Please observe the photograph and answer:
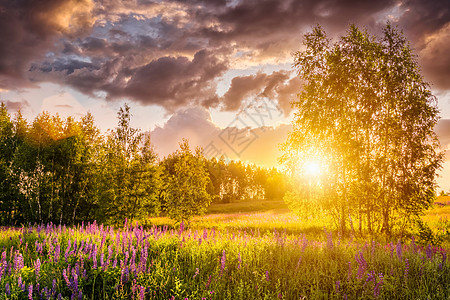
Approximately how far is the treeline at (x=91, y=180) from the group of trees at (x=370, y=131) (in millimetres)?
4553

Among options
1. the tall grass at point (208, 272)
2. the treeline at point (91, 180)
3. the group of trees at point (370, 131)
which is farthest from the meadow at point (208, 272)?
the treeline at point (91, 180)

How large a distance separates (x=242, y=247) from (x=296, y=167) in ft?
33.5

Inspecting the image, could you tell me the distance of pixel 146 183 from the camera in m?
17.3

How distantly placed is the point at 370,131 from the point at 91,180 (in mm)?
17895

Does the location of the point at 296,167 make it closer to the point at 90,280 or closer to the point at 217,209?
the point at 90,280

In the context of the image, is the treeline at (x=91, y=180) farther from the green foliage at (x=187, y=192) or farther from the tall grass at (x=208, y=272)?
the tall grass at (x=208, y=272)

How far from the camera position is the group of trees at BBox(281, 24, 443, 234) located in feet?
40.2

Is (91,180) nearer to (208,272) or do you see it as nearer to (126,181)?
(126,181)

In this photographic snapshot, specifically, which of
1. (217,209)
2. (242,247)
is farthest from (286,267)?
(217,209)

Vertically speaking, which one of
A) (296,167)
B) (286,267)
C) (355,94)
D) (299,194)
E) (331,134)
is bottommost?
(286,267)

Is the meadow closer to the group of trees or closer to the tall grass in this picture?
the tall grass

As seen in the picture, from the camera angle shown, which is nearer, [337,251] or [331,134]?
[337,251]

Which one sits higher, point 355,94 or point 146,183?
point 355,94

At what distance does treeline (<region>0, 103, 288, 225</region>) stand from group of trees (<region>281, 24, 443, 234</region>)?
455 cm
